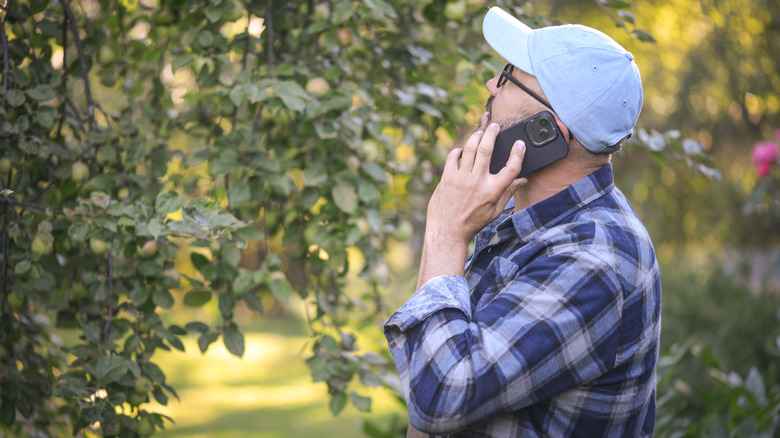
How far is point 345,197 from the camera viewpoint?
1.74 metres

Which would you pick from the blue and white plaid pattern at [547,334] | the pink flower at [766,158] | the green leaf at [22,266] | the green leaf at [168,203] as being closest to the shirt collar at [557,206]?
the blue and white plaid pattern at [547,334]

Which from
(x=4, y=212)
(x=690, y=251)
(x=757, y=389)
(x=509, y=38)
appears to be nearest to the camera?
(x=509, y=38)

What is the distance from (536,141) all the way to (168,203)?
80 centimetres

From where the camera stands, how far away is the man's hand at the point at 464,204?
121 cm

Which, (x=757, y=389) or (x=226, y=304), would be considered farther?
(x=757, y=389)

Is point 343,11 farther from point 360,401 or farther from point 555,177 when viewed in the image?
point 360,401

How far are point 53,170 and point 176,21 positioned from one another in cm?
57

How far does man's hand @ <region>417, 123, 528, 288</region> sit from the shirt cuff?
0.12 feet

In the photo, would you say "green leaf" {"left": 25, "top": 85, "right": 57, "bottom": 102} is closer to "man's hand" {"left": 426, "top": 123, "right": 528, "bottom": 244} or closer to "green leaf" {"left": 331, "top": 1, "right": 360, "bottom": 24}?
"green leaf" {"left": 331, "top": 1, "right": 360, "bottom": 24}

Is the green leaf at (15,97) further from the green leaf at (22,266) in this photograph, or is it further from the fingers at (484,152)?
the fingers at (484,152)

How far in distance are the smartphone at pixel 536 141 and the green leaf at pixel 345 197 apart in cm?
56

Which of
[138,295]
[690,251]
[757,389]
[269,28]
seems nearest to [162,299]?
[138,295]

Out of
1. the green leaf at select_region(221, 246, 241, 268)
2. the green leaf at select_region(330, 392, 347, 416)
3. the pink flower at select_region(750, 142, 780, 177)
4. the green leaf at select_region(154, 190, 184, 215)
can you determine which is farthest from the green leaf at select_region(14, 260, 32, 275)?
the pink flower at select_region(750, 142, 780, 177)

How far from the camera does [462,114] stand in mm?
2074
